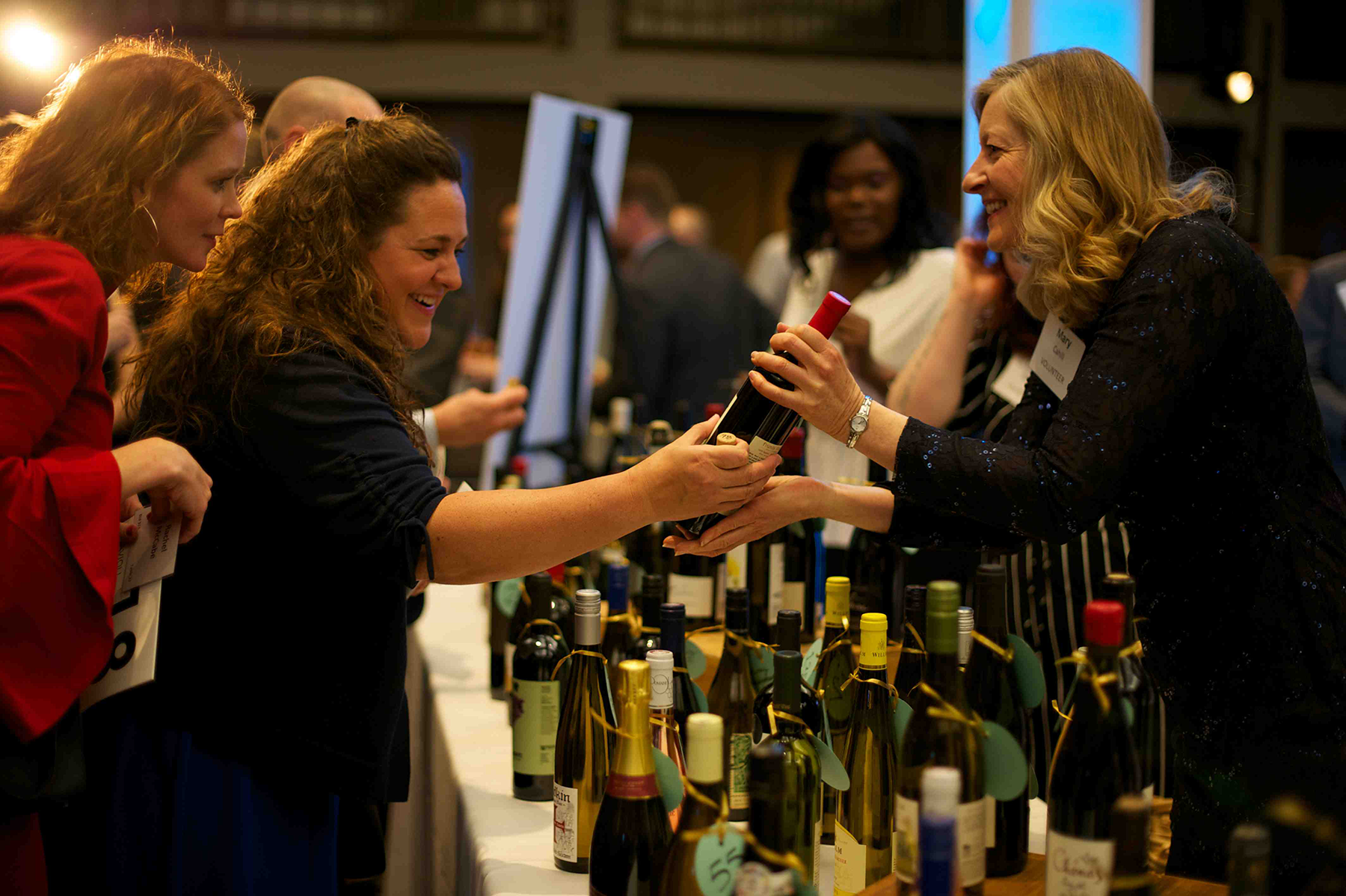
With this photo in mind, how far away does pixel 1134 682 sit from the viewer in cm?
134

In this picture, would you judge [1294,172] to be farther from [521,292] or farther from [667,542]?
[667,542]

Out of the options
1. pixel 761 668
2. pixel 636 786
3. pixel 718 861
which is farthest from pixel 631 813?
pixel 761 668

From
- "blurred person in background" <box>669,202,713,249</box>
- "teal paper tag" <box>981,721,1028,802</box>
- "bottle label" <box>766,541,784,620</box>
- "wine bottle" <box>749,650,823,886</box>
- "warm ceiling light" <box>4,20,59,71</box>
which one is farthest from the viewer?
"blurred person in background" <box>669,202,713,249</box>

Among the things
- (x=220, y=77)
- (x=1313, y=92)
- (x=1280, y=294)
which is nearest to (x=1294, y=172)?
(x=1313, y=92)

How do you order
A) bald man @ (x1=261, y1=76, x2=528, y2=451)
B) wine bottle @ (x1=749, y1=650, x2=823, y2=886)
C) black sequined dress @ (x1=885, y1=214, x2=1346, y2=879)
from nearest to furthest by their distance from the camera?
wine bottle @ (x1=749, y1=650, x2=823, y2=886), black sequined dress @ (x1=885, y1=214, x2=1346, y2=879), bald man @ (x1=261, y1=76, x2=528, y2=451)

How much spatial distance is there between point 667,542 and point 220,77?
79 cm

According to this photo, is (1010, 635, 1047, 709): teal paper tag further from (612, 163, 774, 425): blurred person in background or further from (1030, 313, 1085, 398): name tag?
(612, 163, 774, 425): blurred person in background

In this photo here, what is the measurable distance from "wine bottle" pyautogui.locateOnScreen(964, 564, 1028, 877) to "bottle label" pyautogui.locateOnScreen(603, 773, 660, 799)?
0.31 metres

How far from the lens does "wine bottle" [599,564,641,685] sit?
1537 millimetres

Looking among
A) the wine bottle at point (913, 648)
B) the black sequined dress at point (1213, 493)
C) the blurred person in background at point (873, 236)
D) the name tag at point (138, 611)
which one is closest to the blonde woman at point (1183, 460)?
the black sequined dress at point (1213, 493)

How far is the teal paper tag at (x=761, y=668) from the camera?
143 cm

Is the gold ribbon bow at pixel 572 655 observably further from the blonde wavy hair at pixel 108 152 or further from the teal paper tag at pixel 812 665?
the blonde wavy hair at pixel 108 152

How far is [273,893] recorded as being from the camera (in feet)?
4.36

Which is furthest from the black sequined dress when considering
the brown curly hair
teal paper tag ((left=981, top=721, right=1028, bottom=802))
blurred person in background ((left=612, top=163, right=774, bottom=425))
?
blurred person in background ((left=612, top=163, right=774, bottom=425))
